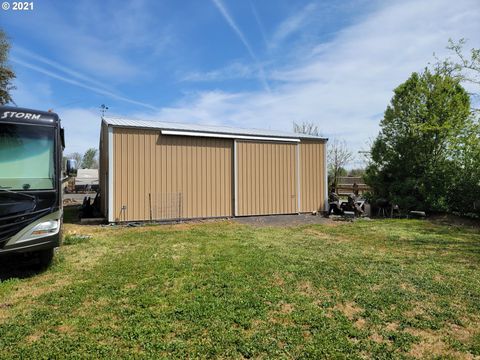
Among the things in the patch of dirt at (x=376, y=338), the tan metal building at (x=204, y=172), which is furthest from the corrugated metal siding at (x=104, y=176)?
the patch of dirt at (x=376, y=338)

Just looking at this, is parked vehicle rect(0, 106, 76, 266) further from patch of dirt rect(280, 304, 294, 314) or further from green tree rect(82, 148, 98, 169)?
green tree rect(82, 148, 98, 169)

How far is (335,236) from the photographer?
310 inches

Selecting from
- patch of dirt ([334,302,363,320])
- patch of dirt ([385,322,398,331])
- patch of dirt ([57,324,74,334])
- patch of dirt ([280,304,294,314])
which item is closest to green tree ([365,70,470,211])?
patch of dirt ([334,302,363,320])

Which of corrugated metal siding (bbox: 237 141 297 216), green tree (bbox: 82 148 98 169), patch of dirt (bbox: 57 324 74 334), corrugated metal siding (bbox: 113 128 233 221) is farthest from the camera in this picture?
green tree (bbox: 82 148 98 169)

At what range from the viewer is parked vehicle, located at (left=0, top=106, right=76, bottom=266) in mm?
4047

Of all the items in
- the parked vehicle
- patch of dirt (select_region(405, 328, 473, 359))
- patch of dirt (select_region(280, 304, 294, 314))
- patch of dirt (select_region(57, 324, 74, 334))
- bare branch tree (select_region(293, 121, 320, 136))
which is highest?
bare branch tree (select_region(293, 121, 320, 136))

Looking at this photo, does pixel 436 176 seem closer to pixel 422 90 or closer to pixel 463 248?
pixel 422 90

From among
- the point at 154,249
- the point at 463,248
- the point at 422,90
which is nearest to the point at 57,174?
the point at 154,249

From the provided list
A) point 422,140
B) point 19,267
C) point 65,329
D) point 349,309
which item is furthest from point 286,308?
point 422,140

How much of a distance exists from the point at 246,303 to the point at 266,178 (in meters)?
8.32

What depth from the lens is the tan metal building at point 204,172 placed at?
9.54 m

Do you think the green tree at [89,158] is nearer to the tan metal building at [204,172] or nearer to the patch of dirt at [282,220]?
the tan metal building at [204,172]

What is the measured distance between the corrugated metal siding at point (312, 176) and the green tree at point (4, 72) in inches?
826

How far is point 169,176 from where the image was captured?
10125 mm
